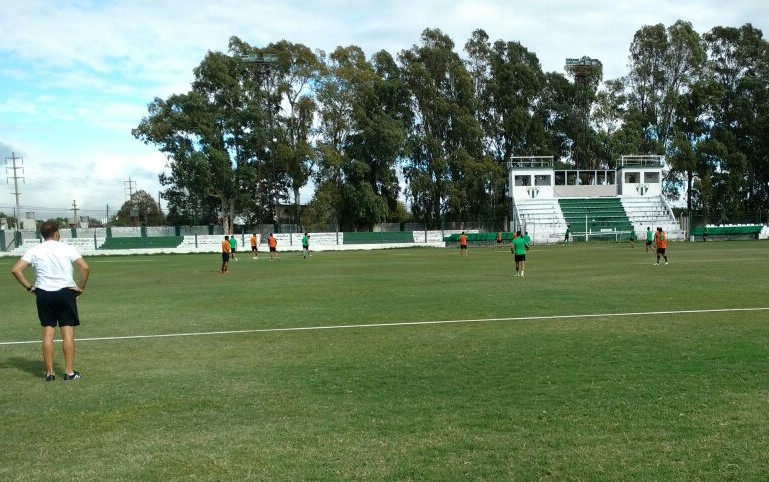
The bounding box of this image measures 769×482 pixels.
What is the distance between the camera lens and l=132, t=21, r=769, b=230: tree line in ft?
209

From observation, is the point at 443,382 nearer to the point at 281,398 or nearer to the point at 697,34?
the point at 281,398

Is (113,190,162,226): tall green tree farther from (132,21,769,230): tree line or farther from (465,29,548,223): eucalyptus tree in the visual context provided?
(465,29,548,223): eucalyptus tree

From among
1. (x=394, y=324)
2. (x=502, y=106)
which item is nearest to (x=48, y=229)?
(x=394, y=324)

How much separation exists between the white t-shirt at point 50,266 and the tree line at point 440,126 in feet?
181

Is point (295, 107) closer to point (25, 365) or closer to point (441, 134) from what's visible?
point (441, 134)

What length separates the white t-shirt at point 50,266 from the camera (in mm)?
7289

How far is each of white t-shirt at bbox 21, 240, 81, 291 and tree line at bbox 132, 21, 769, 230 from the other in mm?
55273

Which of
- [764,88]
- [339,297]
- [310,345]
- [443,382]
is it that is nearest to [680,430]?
[443,382]

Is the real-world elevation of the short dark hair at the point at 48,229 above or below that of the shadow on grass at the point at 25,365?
above

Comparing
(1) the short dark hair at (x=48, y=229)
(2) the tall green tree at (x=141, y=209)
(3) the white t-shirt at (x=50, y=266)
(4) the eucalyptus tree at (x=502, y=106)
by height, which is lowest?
(3) the white t-shirt at (x=50, y=266)

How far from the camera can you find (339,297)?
16062 mm

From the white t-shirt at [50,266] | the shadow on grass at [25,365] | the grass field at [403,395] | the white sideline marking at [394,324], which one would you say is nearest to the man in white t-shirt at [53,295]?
the white t-shirt at [50,266]

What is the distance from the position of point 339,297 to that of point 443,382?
9424 mm

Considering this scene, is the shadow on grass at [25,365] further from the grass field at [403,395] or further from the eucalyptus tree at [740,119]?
the eucalyptus tree at [740,119]
